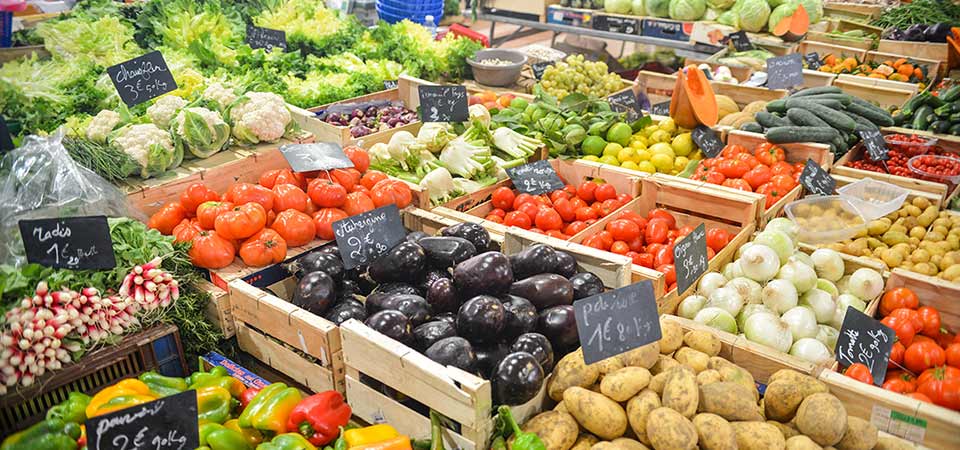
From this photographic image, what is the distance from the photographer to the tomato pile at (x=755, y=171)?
3.52 meters

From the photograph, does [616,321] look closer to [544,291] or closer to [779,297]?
[544,291]

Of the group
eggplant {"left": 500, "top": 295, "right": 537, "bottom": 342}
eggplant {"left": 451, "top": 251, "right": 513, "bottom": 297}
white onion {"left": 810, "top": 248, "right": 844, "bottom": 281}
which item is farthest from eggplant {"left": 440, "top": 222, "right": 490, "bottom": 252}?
white onion {"left": 810, "top": 248, "right": 844, "bottom": 281}

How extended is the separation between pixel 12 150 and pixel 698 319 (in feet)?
8.57

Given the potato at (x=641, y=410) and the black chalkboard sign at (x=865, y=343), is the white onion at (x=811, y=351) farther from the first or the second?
the potato at (x=641, y=410)

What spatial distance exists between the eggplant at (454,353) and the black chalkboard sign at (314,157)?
4.20 feet

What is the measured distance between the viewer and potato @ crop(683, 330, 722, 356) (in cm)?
218

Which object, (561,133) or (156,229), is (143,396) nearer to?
(156,229)

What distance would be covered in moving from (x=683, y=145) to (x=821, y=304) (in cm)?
166

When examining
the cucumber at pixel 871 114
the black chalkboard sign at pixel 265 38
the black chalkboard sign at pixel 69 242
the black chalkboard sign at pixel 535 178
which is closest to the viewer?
the black chalkboard sign at pixel 69 242

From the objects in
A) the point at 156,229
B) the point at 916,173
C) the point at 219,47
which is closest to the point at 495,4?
the point at 219,47

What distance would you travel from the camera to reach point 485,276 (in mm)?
2160

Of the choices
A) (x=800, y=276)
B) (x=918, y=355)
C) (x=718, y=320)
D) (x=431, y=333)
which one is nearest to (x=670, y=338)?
(x=718, y=320)

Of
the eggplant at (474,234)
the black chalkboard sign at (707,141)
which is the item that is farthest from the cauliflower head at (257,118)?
the black chalkboard sign at (707,141)

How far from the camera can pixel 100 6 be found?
5133mm
